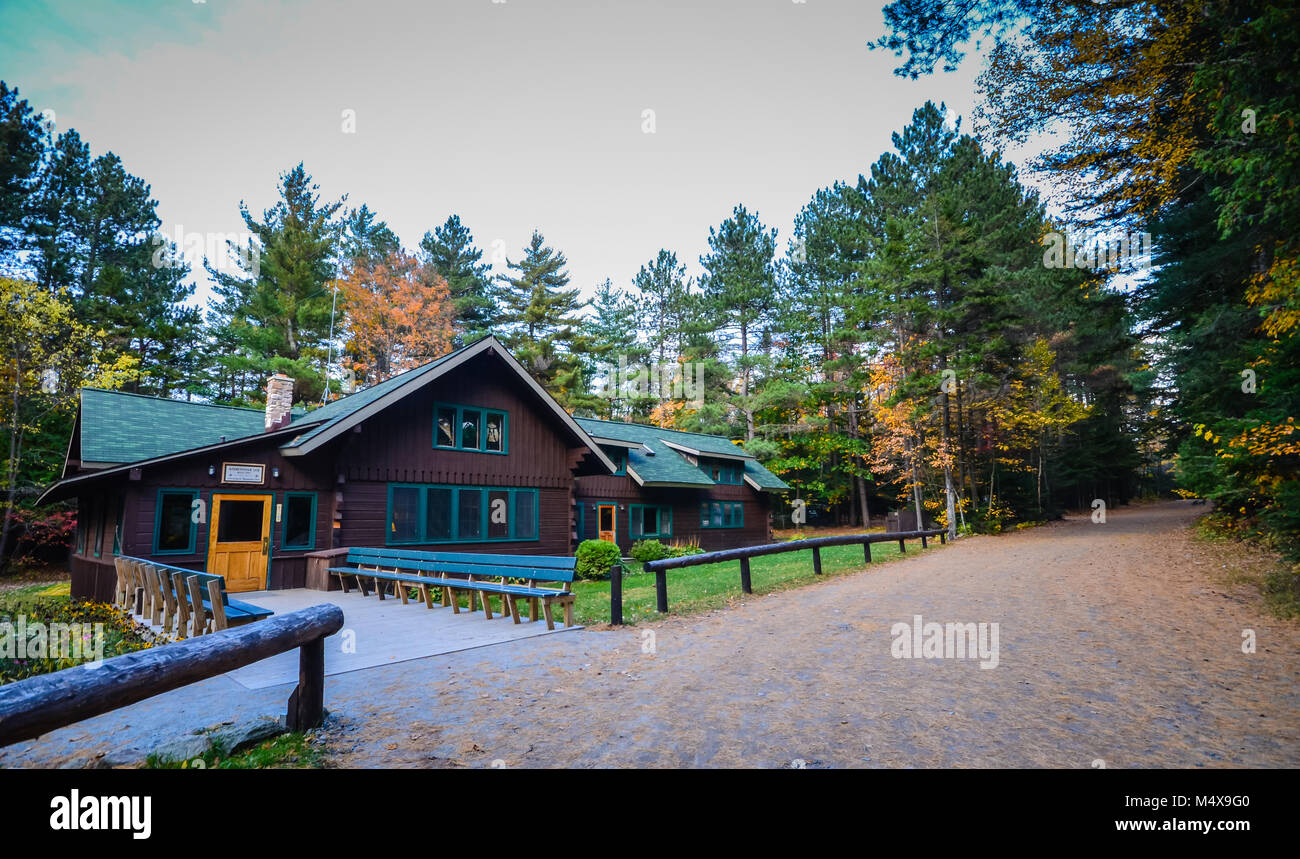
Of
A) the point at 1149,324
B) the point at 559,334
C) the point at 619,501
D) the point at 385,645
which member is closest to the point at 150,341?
the point at 559,334

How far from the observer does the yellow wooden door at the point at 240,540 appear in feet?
42.7

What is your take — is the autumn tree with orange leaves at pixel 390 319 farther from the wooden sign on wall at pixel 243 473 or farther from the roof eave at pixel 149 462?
the wooden sign on wall at pixel 243 473

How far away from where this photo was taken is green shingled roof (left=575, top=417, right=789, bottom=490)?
24797 mm

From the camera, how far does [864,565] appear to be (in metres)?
15.4

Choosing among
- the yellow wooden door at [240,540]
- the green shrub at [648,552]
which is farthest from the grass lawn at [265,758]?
the green shrub at [648,552]

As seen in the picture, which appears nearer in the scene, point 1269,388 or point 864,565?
point 1269,388

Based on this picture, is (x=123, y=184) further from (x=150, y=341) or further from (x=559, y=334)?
(x=559, y=334)

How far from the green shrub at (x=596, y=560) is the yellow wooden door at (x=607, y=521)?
6848 mm

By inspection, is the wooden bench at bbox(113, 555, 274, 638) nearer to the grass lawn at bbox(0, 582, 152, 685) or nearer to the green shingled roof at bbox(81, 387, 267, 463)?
the grass lawn at bbox(0, 582, 152, 685)

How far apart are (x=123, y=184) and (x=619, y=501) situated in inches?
1241

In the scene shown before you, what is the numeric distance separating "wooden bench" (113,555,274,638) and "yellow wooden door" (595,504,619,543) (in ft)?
48.7

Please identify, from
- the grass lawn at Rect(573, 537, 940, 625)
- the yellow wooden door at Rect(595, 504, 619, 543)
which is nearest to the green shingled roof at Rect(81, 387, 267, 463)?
the grass lawn at Rect(573, 537, 940, 625)

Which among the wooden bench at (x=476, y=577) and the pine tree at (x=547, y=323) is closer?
the wooden bench at (x=476, y=577)
